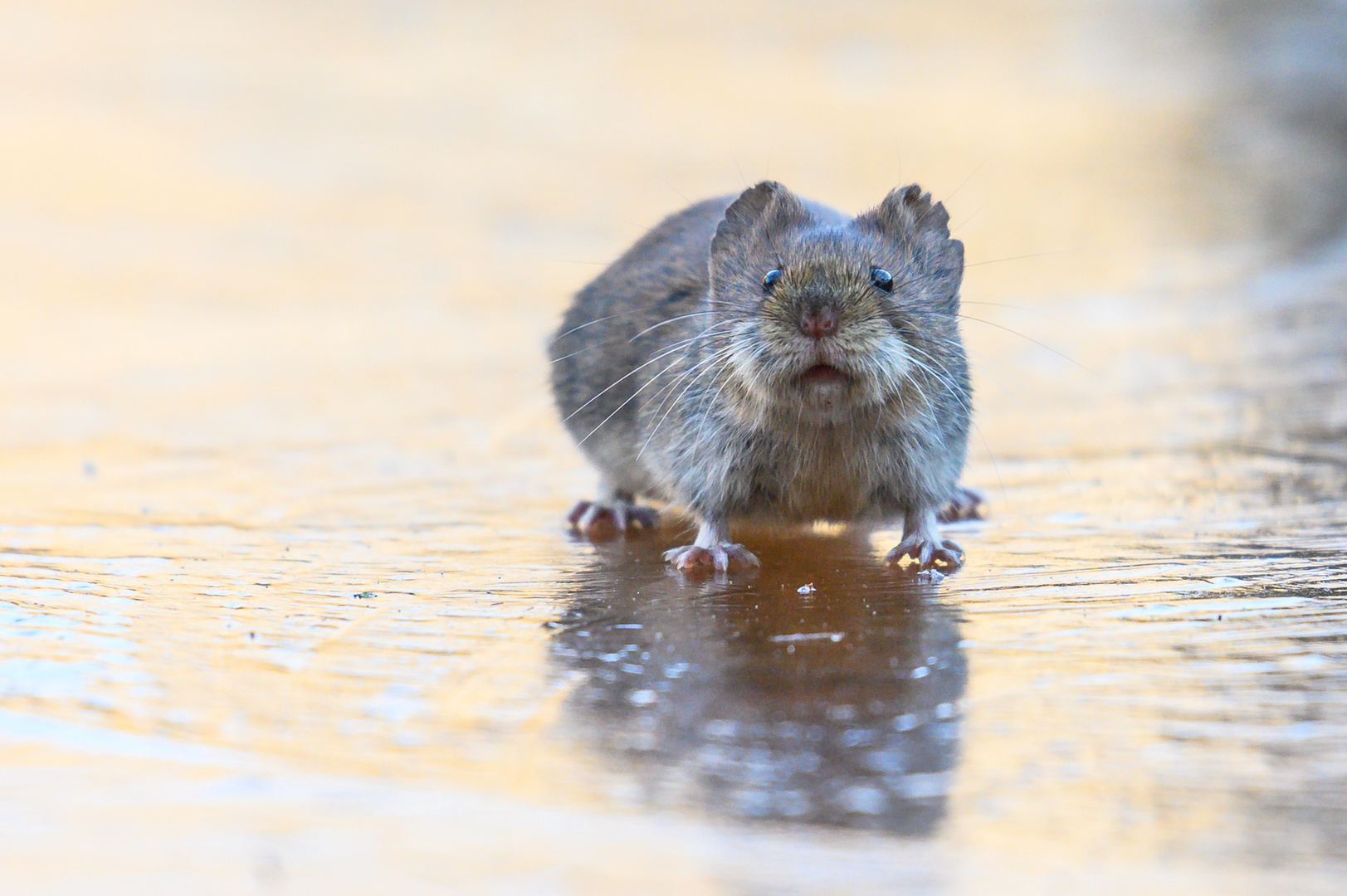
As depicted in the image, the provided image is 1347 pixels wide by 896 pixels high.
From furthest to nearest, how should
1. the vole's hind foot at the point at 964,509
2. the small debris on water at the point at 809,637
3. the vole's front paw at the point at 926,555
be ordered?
the vole's hind foot at the point at 964,509
the vole's front paw at the point at 926,555
the small debris on water at the point at 809,637

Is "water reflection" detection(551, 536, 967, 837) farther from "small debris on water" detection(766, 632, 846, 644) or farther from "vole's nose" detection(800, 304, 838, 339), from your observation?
"vole's nose" detection(800, 304, 838, 339)

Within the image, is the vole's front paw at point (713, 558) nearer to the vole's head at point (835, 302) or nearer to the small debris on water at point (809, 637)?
the vole's head at point (835, 302)

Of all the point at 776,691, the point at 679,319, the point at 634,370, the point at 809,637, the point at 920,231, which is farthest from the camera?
the point at 634,370

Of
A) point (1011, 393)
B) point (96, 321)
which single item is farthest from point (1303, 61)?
point (96, 321)

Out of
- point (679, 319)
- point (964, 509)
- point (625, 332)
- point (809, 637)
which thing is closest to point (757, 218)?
point (679, 319)

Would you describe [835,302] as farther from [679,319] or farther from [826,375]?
[679,319]

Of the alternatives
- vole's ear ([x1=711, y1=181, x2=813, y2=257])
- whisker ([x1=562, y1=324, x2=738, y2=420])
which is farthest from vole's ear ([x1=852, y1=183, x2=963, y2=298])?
whisker ([x1=562, y1=324, x2=738, y2=420])

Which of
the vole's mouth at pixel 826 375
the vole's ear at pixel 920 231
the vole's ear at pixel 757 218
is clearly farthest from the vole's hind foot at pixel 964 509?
the vole's ear at pixel 757 218
